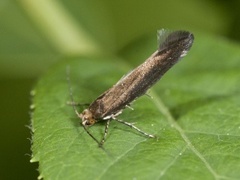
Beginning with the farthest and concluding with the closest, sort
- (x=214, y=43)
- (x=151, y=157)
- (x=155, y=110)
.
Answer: (x=214, y=43) < (x=155, y=110) < (x=151, y=157)

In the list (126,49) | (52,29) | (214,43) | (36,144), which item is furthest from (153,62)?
(52,29)

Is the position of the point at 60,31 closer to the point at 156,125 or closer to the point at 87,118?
the point at 87,118

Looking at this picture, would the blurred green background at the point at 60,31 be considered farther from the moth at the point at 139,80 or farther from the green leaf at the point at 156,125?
the moth at the point at 139,80

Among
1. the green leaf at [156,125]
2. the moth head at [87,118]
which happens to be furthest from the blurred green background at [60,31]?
the moth head at [87,118]

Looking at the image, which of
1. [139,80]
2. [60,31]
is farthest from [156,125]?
[60,31]

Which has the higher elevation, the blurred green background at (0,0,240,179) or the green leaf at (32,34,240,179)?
the blurred green background at (0,0,240,179)

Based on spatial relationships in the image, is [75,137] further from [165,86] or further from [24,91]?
[24,91]

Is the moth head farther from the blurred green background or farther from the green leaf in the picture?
the blurred green background

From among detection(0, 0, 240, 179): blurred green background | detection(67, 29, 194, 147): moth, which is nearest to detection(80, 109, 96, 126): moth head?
detection(67, 29, 194, 147): moth
